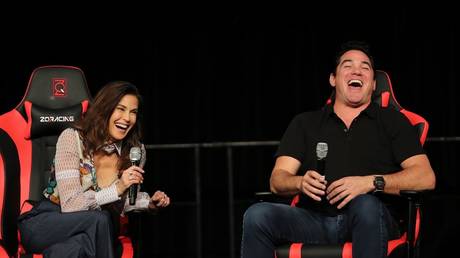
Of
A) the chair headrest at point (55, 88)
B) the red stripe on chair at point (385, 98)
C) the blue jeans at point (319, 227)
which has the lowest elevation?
the blue jeans at point (319, 227)

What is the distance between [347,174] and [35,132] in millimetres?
1289

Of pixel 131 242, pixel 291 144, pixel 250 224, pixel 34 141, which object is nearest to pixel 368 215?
pixel 250 224

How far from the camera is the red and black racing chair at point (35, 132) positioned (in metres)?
2.90

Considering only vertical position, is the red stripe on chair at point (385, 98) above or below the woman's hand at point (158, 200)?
above

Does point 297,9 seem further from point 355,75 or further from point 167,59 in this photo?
point 355,75

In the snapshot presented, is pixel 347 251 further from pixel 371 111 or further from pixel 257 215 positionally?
pixel 371 111

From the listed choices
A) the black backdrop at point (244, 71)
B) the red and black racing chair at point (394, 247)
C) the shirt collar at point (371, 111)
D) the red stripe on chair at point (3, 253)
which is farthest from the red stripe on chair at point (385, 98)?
the black backdrop at point (244, 71)

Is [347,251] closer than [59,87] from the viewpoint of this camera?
Yes

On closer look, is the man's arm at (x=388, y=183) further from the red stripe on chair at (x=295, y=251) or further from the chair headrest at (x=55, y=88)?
the chair headrest at (x=55, y=88)

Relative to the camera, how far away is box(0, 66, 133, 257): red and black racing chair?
2.90 metres

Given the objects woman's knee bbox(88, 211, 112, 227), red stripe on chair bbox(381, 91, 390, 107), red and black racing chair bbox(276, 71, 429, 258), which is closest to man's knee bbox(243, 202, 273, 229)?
red and black racing chair bbox(276, 71, 429, 258)

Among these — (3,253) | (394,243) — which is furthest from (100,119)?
(394,243)

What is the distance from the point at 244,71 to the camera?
26.7 ft

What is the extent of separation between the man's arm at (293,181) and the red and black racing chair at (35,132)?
0.64 metres
